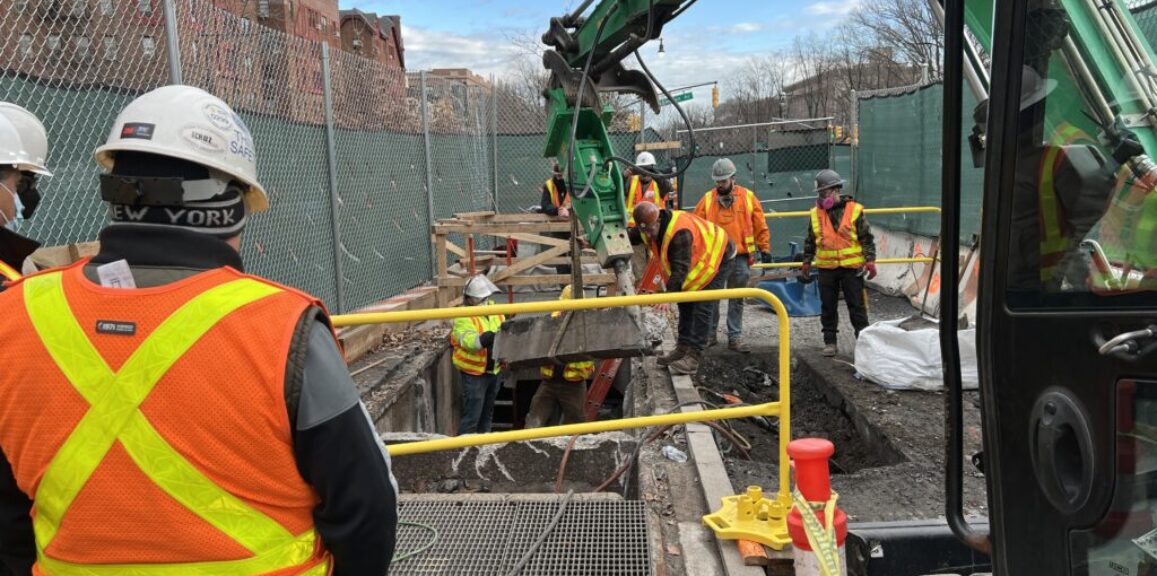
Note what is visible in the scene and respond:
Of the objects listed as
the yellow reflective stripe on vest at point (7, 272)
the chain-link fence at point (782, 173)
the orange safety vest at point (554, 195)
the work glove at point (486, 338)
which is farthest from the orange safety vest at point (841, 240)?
the yellow reflective stripe on vest at point (7, 272)

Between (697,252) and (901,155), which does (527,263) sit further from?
(901,155)

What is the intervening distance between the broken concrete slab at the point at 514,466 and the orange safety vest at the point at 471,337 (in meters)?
1.79

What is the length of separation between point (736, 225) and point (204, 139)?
7579 millimetres

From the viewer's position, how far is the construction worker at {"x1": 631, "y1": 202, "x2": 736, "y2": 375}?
692cm

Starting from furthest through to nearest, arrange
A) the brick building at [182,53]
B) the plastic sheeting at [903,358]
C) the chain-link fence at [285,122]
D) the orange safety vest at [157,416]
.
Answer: the plastic sheeting at [903,358]
the chain-link fence at [285,122]
the brick building at [182,53]
the orange safety vest at [157,416]

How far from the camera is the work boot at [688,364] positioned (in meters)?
7.08

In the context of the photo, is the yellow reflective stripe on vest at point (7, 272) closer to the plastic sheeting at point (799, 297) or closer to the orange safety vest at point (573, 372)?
the orange safety vest at point (573, 372)

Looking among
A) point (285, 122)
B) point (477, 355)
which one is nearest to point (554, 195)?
point (477, 355)

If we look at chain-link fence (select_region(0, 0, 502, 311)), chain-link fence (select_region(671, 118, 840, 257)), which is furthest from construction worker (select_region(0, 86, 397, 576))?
chain-link fence (select_region(671, 118, 840, 257))

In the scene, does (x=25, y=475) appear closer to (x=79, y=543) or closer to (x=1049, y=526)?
(x=79, y=543)

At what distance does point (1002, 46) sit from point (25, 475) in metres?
2.06

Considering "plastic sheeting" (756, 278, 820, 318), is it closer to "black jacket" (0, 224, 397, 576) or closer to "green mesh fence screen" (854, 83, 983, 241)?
"green mesh fence screen" (854, 83, 983, 241)

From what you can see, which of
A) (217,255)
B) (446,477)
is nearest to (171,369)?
(217,255)

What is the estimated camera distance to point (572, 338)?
5195 mm
